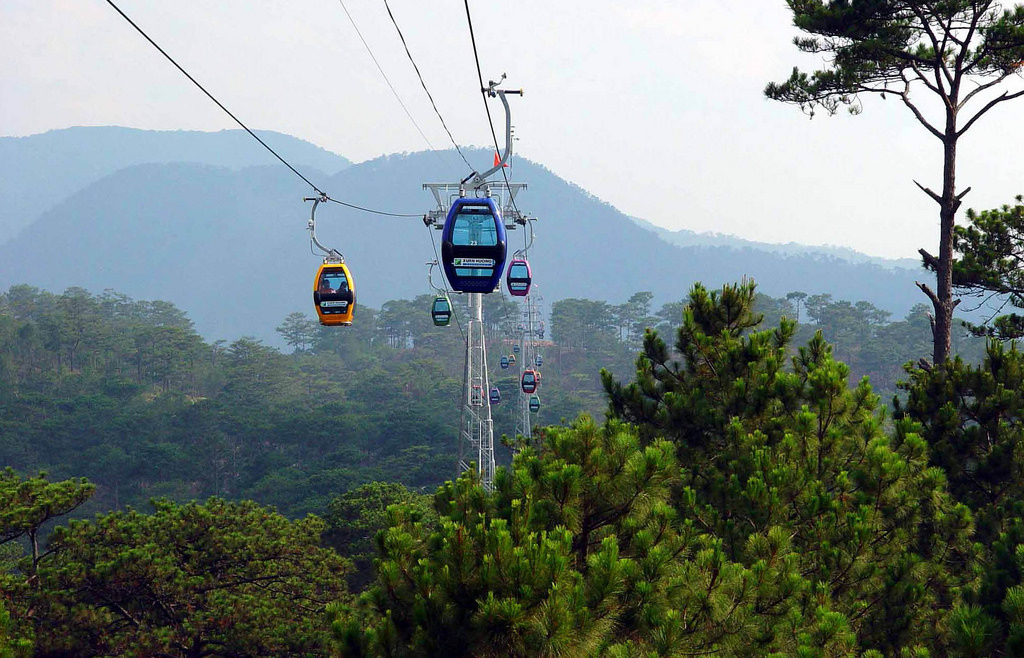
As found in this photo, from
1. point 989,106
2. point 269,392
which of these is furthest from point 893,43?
point 269,392

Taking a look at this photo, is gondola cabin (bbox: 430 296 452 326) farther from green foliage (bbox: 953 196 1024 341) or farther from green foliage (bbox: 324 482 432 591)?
green foliage (bbox: 953 196 1024 341)

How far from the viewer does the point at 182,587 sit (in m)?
15.2

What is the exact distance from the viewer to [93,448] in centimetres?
5572

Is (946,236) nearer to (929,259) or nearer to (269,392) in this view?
(929,259)

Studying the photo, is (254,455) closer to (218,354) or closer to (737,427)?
(218,354)

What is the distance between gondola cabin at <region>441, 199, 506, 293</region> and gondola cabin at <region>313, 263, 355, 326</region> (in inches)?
140

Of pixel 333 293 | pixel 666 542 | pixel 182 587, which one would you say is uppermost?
pixel 333 293

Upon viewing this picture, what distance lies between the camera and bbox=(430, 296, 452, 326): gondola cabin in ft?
82.7

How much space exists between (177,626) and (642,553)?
11.2m

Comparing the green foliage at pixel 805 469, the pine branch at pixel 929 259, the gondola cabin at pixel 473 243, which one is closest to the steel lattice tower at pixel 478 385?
the gondola cabin at pixel 473 243

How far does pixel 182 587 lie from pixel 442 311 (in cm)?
1184

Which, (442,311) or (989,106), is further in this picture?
(442,311)

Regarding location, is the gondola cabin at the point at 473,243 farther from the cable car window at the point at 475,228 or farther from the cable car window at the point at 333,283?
the cable car window at the point at 333,283

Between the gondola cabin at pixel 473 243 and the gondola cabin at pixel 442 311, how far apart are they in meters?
12.9
